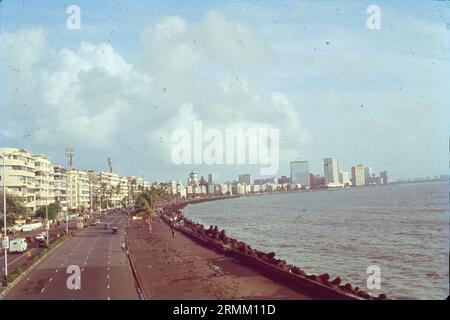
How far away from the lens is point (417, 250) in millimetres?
38062

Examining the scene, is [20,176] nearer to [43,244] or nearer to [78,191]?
[43,244]

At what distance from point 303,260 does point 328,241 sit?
33.9ft

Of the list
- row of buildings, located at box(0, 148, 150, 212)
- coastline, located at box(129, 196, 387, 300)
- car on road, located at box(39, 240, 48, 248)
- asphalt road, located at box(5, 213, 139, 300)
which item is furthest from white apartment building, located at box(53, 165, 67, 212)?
coastline, located at box(129, 196, 387, 300)

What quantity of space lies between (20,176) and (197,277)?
46.3 meters

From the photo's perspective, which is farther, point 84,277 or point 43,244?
point 43,244

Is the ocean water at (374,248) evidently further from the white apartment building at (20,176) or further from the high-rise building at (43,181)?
the high-rise building at (43,181)

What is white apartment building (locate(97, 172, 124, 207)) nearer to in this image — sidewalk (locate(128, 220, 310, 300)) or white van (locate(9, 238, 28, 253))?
white van (locate(9, 238, 28, 253))

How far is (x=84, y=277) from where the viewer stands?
21.0 m

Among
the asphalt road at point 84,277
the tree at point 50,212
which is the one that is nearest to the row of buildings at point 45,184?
the tree at point 50,212

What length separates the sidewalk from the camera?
17.6 meters

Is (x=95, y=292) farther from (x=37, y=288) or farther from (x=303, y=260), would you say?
(x=303, y=260)

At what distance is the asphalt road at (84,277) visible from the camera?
57.8 ft

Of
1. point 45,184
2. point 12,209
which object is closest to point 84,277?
point 12,209
